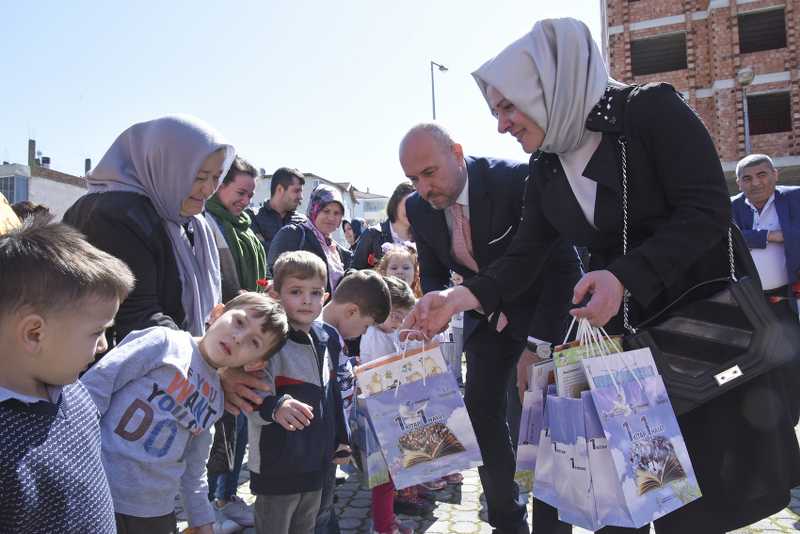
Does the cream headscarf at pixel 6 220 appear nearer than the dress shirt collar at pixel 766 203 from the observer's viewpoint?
Yes

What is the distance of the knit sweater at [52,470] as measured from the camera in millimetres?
1246

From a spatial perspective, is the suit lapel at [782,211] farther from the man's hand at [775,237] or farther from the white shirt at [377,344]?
the white shirt at [377,344]

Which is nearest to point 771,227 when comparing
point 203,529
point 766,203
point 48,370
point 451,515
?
point 766,203

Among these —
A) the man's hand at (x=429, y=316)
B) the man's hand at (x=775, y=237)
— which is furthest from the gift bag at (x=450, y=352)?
the man's hand at (x=775, y=237)

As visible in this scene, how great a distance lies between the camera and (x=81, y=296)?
1.42m

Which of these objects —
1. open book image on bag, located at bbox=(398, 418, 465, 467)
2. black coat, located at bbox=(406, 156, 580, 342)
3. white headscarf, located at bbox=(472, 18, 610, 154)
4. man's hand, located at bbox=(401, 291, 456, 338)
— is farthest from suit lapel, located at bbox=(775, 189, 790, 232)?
open book image on bag, located at bbox=(398, 418, 465, 467)

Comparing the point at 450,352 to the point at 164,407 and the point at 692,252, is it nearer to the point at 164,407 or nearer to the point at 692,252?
the point at 164,407

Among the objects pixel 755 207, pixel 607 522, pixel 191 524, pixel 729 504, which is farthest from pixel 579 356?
pixel 755 207

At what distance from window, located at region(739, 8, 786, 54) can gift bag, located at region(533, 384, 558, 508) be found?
26.1 m

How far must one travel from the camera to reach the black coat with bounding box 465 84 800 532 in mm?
1783

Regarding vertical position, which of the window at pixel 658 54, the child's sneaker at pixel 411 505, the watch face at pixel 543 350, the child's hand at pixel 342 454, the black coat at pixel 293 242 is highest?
the window at pixel 658 54

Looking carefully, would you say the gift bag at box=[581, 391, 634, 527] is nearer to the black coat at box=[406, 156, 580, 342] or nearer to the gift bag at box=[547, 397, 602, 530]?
the gift bag at box=[547, 397, 602, 530]

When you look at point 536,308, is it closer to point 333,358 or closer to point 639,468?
point 333,358

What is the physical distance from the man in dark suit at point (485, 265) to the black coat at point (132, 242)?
1.31 metres
